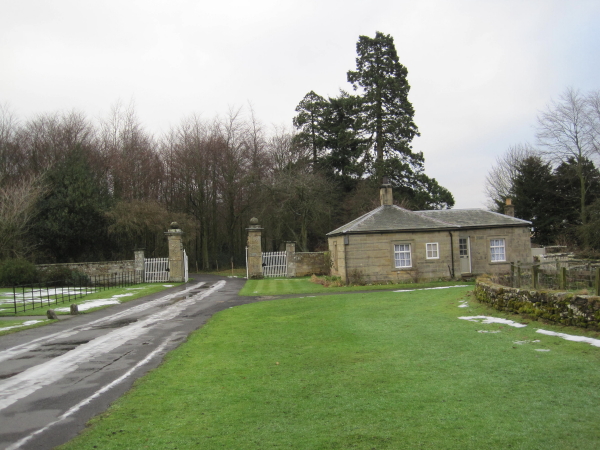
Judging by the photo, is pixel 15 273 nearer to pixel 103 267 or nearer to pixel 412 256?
pixel 103 267

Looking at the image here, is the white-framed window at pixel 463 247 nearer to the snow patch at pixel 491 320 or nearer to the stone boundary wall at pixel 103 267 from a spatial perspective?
the snow patch at pixel 491 320

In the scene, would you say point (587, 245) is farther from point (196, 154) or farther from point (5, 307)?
point (5, 307)

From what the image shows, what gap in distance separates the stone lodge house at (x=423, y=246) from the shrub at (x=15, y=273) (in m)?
18.3

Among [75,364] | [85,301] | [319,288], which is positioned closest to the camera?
[75,364]

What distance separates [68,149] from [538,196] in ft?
140

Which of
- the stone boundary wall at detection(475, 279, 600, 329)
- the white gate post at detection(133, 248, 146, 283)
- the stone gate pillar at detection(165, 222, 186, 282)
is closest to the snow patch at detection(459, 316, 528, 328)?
the stone boundary wall at detection(475, 279, 600, 329)

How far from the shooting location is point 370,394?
21.6 ft

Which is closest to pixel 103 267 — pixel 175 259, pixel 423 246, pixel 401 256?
pixel 175 259

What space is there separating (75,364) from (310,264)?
25.2m

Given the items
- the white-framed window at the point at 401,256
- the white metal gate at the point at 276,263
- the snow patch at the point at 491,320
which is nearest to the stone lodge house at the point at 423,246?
the white-framed window at the point at 401,256

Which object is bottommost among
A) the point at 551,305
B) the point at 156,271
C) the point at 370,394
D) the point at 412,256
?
the point at 370,394

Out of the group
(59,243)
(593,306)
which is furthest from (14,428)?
(59,243)

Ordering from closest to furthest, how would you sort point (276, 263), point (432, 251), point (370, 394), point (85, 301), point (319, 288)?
point (370, 394)
point (85, 301)
point (319, 288)
point (432, 251)
point (276, 263)

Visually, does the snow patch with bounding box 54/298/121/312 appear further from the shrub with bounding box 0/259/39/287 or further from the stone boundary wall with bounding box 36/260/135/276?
the stone boundary wall with bounding box 36/260/135/276
